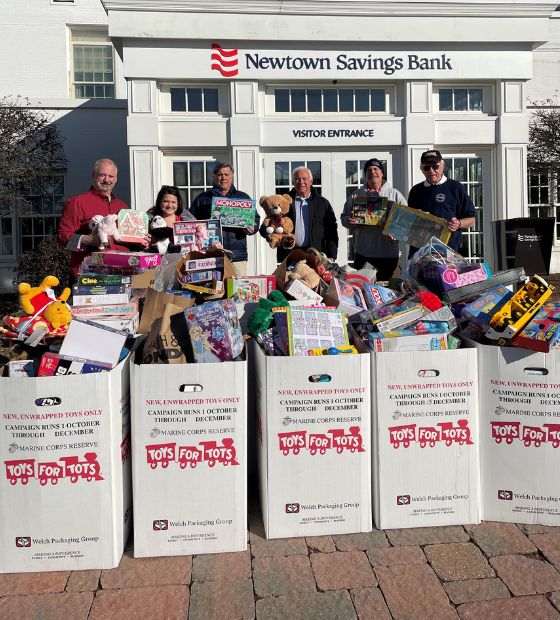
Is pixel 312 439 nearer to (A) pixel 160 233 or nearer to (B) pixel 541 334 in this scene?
(B) pixel 541 334

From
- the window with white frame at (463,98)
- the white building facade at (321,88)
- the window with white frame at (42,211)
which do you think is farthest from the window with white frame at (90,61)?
the window with white frame at (463,98)

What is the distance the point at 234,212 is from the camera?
3777mm

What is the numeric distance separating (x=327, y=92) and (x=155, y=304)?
22.7 feet

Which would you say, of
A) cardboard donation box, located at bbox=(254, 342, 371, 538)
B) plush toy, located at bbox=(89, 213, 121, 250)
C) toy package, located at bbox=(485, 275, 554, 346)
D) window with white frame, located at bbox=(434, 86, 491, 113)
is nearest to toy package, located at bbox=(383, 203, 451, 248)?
toy package, located at bbox=(485, 275, 554, 346)

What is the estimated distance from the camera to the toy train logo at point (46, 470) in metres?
2.23

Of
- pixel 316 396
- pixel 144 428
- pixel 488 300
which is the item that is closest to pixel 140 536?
pixel 144 428

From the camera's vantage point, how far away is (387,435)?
8.11 ft

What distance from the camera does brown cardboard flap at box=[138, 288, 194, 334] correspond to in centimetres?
269

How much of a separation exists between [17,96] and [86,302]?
31.4 ft

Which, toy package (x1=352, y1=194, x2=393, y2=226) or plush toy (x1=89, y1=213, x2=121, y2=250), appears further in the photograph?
toy package (x1=352, y1=194, x2=393, y2=226)

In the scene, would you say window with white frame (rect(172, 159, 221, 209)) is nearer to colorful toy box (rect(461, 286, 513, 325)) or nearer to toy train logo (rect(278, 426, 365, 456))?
colorful toy box (rect(461, 286, 513, 325))

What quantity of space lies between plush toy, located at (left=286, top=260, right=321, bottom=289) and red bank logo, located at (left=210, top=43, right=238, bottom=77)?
6.05 metres

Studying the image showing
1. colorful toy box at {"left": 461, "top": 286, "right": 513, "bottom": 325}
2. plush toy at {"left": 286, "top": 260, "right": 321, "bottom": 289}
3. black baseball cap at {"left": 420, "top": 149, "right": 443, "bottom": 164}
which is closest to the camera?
colorful toy box at {"left": 461, "top": 286, "right": 513, "bottom": 325}

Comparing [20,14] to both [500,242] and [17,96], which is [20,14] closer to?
[17,96]
